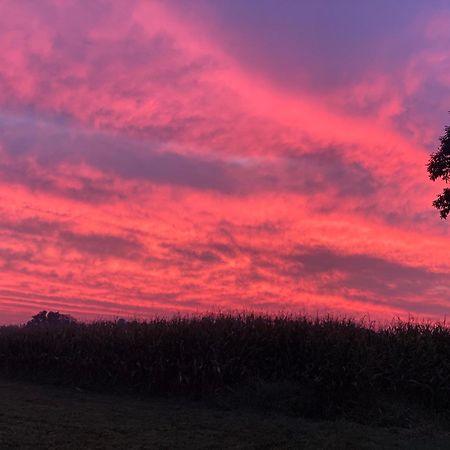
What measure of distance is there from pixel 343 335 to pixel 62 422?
6.49 m

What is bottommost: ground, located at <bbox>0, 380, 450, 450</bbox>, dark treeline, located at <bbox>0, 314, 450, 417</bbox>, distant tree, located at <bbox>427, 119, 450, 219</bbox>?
ground, located at <bbox>0, 380, 450, 450</bbox>

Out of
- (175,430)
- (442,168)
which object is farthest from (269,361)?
(442,168)

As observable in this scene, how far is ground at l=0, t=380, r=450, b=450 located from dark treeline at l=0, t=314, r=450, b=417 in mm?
978

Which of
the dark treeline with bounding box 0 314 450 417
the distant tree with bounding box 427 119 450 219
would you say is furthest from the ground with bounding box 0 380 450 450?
the distant tree with bounding box 427 119 450 219

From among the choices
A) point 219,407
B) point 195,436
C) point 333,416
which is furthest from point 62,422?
point 333,416

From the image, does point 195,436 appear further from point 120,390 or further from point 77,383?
point 77,383

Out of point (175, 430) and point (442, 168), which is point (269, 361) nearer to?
point (175, 430)

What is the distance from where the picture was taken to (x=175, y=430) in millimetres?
9773

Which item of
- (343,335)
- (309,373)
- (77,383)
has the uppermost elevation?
(343,335)

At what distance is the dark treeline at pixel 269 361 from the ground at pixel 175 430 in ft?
3.21

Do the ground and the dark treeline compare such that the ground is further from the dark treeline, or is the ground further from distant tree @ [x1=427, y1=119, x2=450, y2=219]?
distant tree @ [x1=427, y1=119, x2=450, y2=219]

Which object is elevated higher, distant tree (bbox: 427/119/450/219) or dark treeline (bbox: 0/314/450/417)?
distant tree (bbox: 427/119/450/219)

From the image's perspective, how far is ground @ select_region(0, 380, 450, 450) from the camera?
882 centimetres

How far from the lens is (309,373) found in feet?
40.8
